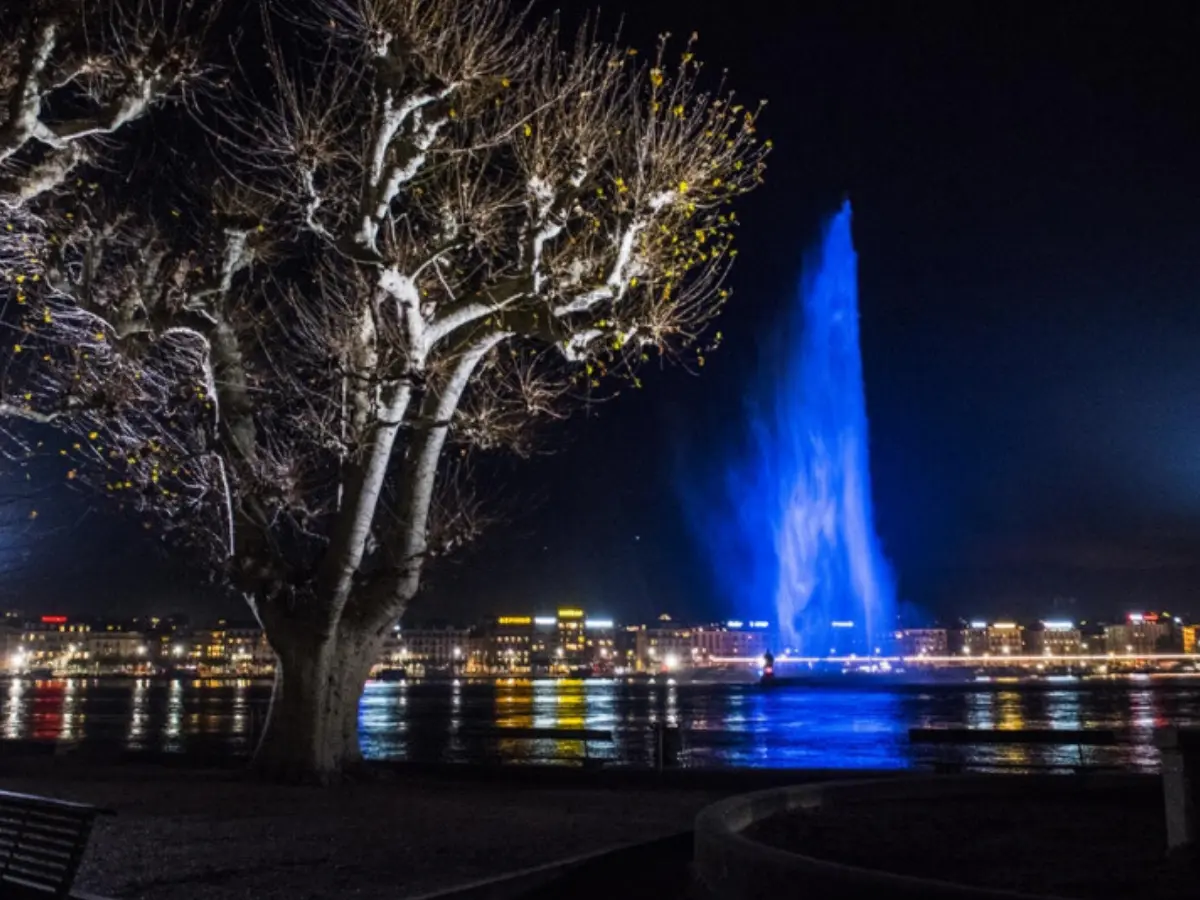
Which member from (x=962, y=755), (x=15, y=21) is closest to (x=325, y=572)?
(x=15, y=21)

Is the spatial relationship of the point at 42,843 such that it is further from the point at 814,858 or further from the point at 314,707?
the point at 314,707

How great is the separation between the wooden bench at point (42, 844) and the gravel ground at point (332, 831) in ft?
3.01

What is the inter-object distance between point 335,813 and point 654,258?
29.1 ft

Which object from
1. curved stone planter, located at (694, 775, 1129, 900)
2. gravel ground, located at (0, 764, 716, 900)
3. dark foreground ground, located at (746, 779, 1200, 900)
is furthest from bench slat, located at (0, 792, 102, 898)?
dark foreground ground, located at (746, 779, 1200, 900)

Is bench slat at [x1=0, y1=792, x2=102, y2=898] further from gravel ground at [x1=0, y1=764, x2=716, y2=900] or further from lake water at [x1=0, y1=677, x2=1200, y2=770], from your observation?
lake water at [x1=0, y1=677, x2=1200, y2=770]

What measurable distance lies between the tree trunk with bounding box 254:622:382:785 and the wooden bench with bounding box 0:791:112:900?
798cm

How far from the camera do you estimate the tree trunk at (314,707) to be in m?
16.5

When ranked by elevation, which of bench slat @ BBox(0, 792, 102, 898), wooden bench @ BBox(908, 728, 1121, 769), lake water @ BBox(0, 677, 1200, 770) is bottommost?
lake water @ BBox(0, 677, 1200, 770)

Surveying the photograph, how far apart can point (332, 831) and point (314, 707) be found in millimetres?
4876

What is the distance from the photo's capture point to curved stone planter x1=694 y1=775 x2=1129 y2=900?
6.58 metres

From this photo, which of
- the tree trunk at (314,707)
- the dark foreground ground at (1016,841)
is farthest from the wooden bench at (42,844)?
the tree trunk at (314,707)

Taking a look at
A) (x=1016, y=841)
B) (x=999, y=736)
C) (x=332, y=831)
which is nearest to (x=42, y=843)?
(x=332, y=831)

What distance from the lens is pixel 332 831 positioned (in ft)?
39.0

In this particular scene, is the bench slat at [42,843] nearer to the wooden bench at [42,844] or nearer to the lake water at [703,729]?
the wooden bench at [42,844]
